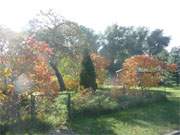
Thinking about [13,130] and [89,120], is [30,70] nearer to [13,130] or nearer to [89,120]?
[13,130]

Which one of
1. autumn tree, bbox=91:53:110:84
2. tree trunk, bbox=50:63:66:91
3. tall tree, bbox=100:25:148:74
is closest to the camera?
tree trunk, bbox=50:63:66:91

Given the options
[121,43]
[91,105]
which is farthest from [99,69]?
[121,43]

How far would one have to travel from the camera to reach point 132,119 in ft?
56.2

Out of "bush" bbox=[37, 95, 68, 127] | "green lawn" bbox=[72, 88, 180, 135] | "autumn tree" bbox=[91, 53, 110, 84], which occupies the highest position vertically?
"autumn tree" bbox=[91, 53, 110, 84]

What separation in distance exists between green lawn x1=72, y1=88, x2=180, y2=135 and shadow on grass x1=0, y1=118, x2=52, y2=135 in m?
1.13

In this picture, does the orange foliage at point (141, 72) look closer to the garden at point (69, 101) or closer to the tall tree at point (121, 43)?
the garden at point (69, 101)

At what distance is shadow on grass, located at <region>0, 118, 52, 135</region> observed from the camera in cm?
1307

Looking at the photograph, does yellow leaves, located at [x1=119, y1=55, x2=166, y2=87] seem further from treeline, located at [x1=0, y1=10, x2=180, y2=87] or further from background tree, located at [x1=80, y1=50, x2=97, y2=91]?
treeline, located at [x1=0, y1=10, x2=180, y2=87]

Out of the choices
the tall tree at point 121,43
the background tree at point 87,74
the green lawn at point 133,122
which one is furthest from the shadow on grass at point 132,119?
the tall tree at point 121,43

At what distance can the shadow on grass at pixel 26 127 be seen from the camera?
13.1 meters

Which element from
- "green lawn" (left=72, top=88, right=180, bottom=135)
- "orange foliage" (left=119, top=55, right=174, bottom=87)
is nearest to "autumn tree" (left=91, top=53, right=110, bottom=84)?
"orange foliage" (left=119, top=55, right=174, bottom=87)

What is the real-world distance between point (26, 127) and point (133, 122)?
4.50 m

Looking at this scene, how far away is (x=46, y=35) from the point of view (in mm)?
34344

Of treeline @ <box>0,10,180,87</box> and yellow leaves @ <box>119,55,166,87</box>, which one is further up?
treeline @ <box>0,10,180,87</box>
